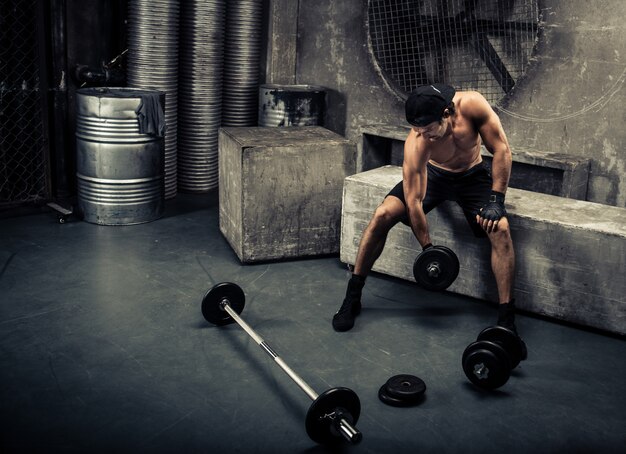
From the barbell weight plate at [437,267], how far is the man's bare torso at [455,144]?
531 millimetres

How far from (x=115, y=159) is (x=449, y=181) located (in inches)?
98.5

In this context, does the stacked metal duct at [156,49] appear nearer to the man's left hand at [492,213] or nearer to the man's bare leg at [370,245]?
the man's bare leg at [370,245]

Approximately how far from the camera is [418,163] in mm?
3469

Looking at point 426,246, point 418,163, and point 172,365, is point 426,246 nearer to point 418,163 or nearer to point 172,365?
point 418,163

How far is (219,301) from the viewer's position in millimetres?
3467

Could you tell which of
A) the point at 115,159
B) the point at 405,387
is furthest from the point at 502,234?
the point at 115,159

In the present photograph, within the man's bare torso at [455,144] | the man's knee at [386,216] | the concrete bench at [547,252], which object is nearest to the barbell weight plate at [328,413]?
the man's knee at [386,216]

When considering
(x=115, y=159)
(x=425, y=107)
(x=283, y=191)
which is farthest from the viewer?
(x=115, y=159)

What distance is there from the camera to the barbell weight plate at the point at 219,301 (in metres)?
3.43

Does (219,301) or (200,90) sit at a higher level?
(200,90)

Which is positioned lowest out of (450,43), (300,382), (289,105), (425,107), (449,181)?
(300,382)

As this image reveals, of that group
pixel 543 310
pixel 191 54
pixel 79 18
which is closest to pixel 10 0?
pixel 79 18

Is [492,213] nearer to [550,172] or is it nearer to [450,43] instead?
[550,172]

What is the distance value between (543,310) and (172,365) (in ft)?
6.61
